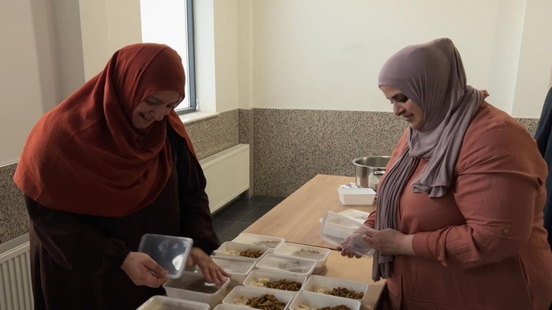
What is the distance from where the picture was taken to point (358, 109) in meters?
3.94

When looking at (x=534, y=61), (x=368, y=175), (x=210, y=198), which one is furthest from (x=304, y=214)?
(x=534, y=61)

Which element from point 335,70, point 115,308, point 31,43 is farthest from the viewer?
point 335,70

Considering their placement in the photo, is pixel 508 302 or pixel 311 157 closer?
pixel 508 302

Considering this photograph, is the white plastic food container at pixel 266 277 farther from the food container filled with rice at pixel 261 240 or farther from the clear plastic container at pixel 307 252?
the food container filled with rice at pixel 261 240

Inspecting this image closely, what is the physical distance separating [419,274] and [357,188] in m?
1.06

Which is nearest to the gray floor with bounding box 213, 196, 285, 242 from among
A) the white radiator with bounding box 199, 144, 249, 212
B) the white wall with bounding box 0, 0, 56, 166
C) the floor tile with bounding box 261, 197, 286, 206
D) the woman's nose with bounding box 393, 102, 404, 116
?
the floor tile with bounding box 261, 197, 286, 206

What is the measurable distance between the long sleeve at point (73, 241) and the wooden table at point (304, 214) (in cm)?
75

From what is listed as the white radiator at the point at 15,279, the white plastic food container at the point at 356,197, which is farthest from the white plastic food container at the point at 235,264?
the white radiator at the point at 15,279

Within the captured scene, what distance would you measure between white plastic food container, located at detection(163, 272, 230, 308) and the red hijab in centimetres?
26

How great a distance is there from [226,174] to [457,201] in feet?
9.33

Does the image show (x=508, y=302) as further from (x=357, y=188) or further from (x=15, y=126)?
(x=15, y=126)

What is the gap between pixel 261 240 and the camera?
5.65 feet

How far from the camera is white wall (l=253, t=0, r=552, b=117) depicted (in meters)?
3.38

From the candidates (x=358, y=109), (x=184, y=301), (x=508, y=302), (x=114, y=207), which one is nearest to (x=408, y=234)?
(x=508, y=302)
